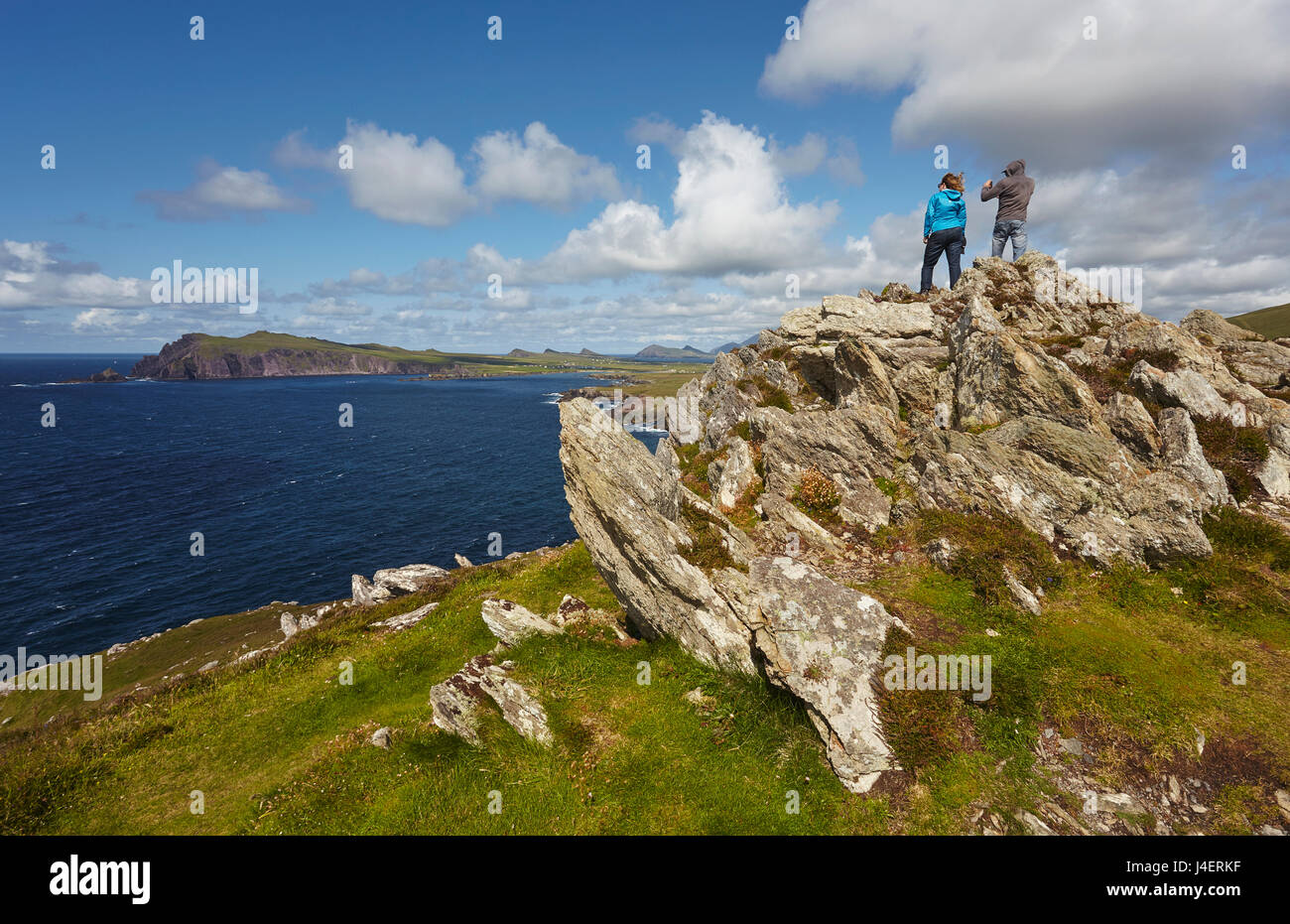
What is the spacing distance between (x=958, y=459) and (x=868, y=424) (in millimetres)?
4310

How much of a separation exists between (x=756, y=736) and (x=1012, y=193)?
3340cm

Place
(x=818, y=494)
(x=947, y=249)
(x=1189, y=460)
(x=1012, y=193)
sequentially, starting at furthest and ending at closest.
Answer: (x=947, y=249) < (x=1012, y=193) < (x=818, y=494) < (x=1189, y=460)

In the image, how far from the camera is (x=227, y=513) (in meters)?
69.4

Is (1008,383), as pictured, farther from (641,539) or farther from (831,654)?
(641,539)

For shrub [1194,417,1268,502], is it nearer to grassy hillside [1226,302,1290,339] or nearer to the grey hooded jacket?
the grey hooded jacket

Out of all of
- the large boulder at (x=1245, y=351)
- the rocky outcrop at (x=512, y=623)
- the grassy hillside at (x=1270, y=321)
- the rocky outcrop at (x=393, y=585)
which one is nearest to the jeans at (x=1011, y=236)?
the large boulder at (x=1245, y=351)

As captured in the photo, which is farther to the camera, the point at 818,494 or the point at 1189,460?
the point at 818,494

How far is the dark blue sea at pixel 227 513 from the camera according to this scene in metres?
48.0

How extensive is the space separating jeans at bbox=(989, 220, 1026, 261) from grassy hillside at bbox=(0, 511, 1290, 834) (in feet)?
70.3

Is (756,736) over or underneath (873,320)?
underneath

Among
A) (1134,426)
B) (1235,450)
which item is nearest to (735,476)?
(1134,426)

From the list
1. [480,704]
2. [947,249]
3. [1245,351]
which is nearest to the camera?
[480,704]

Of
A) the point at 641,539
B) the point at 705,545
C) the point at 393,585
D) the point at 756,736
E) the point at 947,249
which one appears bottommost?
the point at 393,585
